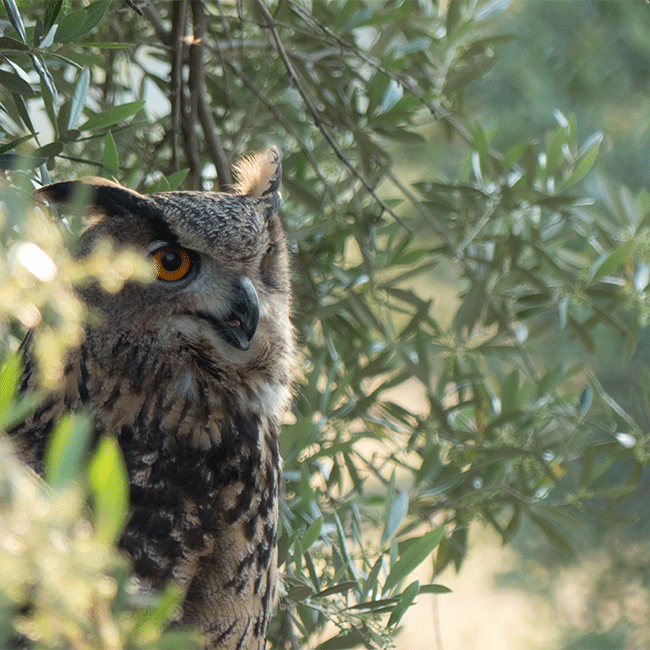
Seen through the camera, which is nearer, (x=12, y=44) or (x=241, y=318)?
(x=12, y=44)

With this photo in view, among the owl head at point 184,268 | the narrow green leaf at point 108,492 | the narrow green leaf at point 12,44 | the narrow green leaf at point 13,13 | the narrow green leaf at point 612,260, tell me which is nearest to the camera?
the narrow green leaf at point 108,492

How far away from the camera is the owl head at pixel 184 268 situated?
0.72 meters

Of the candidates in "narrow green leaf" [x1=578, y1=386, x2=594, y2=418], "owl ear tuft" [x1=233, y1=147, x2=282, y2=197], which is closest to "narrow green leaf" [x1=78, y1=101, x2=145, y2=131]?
"owl ear tuft" [x1=233, y1=147, x2=282, y2=197]

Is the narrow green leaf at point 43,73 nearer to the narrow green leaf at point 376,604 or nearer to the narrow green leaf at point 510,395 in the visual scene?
the narrow green leaf at point 376,604

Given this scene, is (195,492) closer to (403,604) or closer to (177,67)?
(403,604)

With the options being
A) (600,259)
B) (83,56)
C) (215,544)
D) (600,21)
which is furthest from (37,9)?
(600,21)

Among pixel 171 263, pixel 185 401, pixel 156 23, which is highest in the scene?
pixel 156 23

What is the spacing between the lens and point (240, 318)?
29.8 inches

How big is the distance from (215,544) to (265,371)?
0.23m

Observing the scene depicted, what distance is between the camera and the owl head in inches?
28.3

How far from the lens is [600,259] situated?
109 cm

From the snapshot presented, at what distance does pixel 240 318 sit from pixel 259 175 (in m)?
0.28

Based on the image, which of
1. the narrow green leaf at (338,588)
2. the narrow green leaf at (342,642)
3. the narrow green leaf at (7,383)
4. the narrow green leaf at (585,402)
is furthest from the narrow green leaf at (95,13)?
the narrow green leaf at (585,402)

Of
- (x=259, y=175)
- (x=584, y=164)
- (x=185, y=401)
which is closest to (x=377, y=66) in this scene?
(x=259, y=175)
